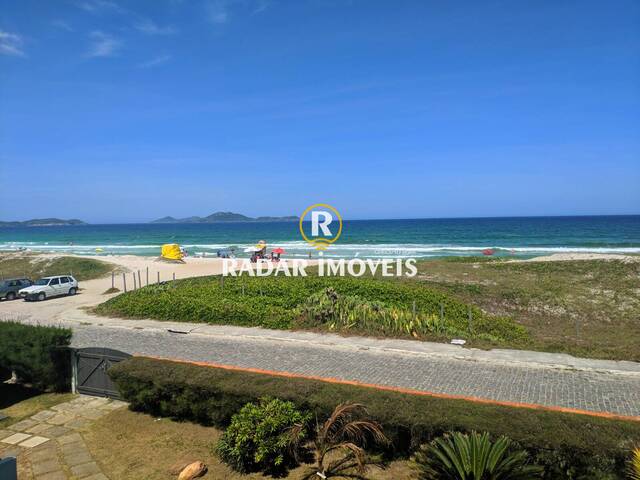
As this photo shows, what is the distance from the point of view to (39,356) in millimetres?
9961

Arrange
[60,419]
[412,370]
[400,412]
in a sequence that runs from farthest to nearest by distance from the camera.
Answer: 1. [412,370]
2. [60,419]
3. [400,412]

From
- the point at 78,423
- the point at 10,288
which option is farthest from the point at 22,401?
the point at 10,288

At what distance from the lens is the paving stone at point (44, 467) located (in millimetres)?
6664

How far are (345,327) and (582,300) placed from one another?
11.7 metres

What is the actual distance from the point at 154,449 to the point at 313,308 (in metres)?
8.50

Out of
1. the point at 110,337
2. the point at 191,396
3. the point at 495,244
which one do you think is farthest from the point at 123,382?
the point at 495,244

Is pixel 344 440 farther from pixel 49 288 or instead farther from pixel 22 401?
pixel 49 288

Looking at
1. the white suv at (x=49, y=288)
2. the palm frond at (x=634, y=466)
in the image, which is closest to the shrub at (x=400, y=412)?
the palm frond at (x=634, y=466)

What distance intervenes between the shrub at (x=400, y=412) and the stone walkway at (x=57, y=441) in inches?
36.8

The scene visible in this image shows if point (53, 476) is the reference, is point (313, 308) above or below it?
above

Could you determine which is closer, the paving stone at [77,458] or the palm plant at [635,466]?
the palm plant at [635,466]

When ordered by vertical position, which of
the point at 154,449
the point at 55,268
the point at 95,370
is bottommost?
the point at 154,449

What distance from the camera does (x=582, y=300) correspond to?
1961 cm

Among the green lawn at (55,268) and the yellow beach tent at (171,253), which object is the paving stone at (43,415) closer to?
the green lawn at (55,268)
